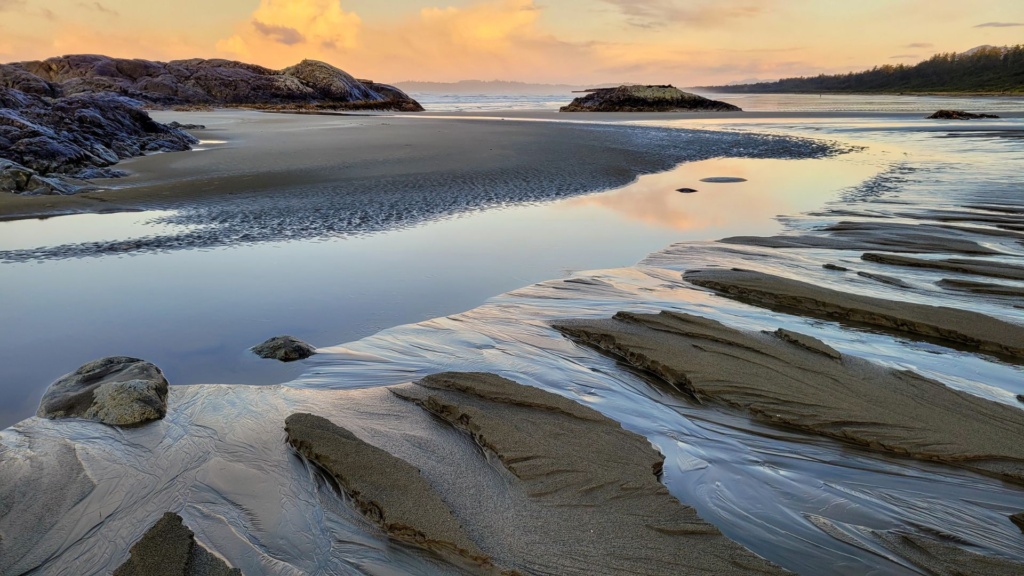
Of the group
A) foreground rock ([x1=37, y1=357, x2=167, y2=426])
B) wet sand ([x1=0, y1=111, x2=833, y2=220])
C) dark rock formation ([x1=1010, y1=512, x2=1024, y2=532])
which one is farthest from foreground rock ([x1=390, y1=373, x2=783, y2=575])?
wet sand ([x1=0, y1=111, x2=833, y2=220])

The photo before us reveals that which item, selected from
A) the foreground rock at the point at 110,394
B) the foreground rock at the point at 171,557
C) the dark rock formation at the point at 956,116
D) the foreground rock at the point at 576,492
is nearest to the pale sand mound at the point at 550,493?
the foreground rock at the point at 576,492

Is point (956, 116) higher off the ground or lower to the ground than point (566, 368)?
higher

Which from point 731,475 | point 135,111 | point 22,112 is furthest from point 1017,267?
point 135,111

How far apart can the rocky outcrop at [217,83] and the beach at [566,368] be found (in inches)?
1470

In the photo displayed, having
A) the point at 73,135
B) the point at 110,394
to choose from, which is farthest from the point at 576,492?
the point at 73,135

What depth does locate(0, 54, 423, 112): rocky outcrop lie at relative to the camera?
4459 centimetres

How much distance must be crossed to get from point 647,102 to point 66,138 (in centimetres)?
3871

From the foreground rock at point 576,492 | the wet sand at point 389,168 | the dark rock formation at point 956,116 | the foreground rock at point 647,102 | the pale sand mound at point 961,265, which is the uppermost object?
the foreground rock at point 647,102

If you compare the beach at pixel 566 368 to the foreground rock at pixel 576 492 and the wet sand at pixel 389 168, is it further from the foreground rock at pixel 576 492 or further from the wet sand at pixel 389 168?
the wet sand at pixel 389 168

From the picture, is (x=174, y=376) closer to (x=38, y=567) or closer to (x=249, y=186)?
(x=38, y=567)

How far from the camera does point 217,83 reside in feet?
159

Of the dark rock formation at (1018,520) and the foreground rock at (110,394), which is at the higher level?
the foreground rock at (110,394)

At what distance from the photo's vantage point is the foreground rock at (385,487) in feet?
7.35

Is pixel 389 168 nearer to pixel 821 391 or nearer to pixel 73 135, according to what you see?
pixel 73 135
